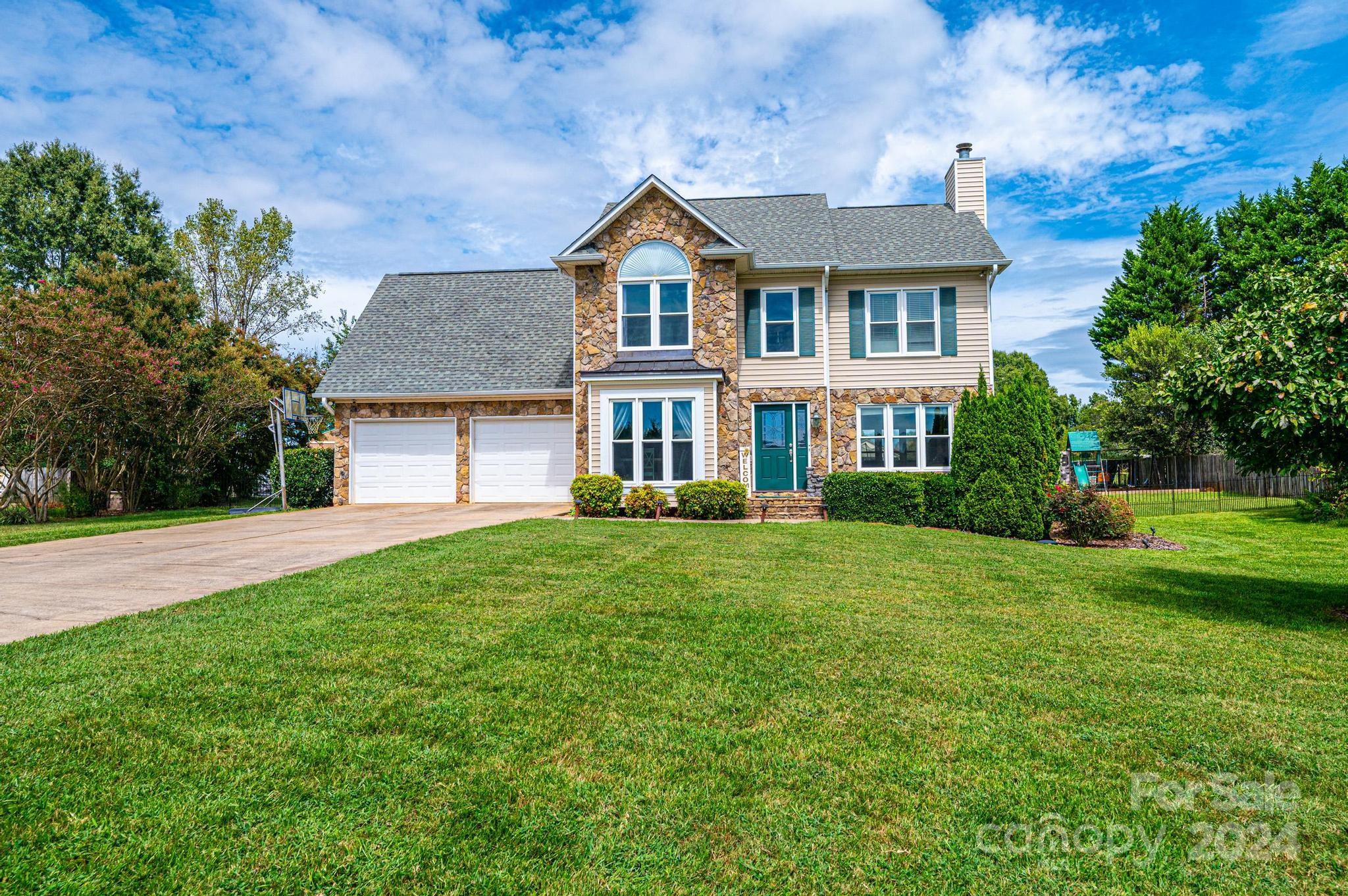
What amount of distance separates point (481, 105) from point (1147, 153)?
19.3 m

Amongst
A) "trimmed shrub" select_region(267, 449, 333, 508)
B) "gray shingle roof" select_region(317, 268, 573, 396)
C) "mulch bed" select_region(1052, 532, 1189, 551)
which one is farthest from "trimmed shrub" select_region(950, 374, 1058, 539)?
"trimmed shrub" select_region(267, 449, 333, 508)

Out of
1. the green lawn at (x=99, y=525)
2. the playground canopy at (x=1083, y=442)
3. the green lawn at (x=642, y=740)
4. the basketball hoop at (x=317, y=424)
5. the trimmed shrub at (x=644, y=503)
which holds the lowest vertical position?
the green lawn at (x=642, y=740)

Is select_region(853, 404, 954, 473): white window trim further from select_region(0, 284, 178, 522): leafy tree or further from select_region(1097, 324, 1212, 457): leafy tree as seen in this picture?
select_region(0, 284, 178, 522): leafy tree

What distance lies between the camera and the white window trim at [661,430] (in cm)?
1518

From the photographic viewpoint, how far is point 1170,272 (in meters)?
35.8

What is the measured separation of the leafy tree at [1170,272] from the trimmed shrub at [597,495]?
1357 inches

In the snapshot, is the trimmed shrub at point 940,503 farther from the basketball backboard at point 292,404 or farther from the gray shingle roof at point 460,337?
the basketball backboard at point 292,404

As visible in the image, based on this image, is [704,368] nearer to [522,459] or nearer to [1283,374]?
[522,459]

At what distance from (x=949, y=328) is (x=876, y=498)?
5.44 m

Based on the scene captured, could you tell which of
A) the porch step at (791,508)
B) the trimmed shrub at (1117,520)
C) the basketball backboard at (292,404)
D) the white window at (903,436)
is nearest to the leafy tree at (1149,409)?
the white window at (903,436)

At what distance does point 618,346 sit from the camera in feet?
52.0

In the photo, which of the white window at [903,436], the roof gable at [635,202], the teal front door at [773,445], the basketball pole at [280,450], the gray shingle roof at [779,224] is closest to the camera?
the roof gable at [635,202]

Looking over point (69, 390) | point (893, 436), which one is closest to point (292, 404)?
point (69, 390)

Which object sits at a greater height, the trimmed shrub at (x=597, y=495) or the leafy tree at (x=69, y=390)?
the leafy tree at (x=69, y=390)
